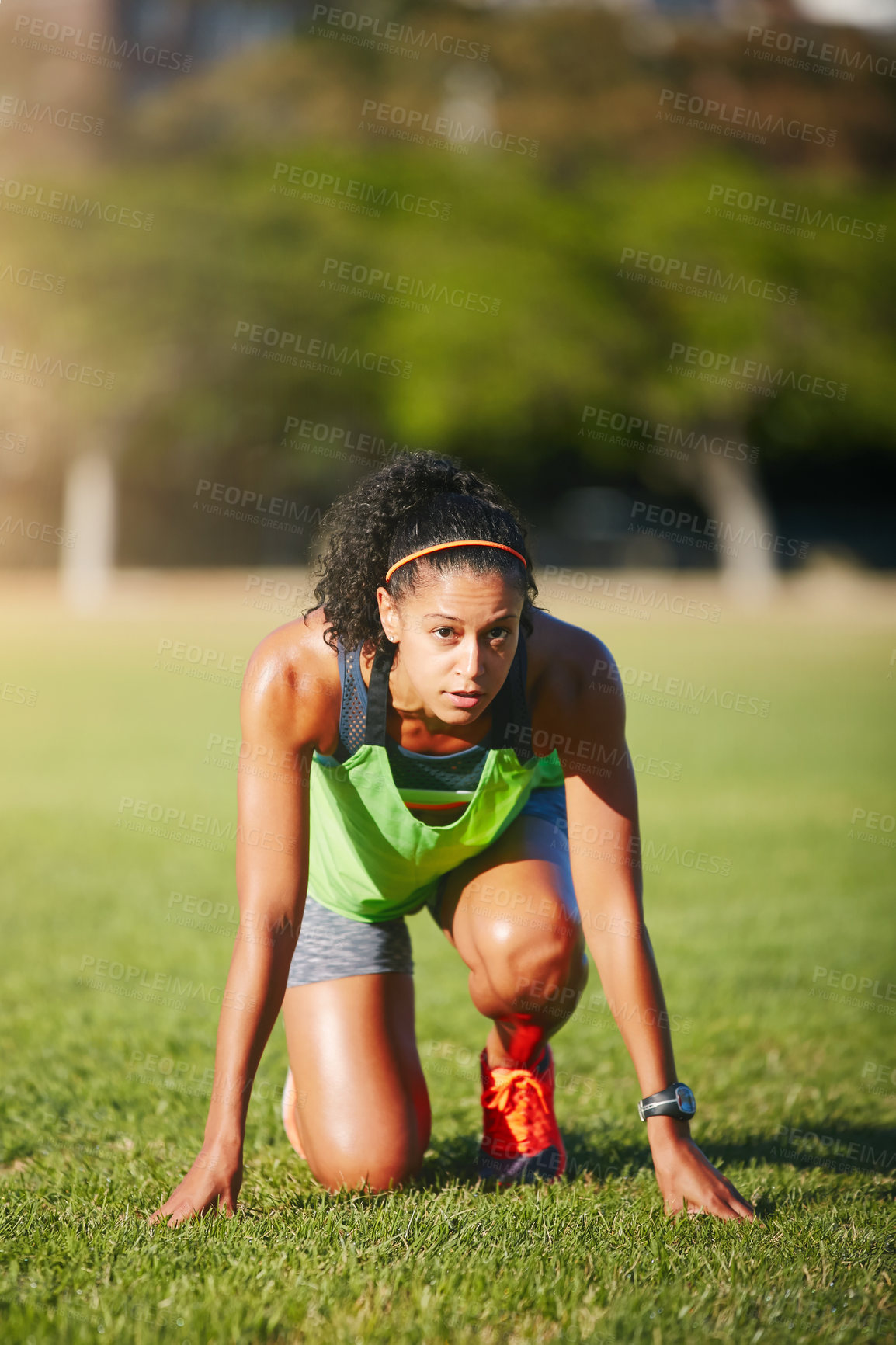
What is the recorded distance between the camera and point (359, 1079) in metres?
3.73

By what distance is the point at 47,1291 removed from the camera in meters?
2.81

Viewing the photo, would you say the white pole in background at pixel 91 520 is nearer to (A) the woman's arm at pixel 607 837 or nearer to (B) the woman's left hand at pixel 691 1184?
(A) the woman's arm at pixel 607 837

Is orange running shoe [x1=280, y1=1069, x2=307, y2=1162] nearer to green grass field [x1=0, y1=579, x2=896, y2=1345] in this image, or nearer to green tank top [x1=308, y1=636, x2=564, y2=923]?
green grass field [x1=0, y1=579, x2=896, y2=1345]

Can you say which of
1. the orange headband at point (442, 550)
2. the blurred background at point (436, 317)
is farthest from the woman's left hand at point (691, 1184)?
the blurred background at point (436, 317)

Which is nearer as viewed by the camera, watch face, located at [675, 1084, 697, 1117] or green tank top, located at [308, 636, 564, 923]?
watch face, located at [675, 1084, 697, 1117]

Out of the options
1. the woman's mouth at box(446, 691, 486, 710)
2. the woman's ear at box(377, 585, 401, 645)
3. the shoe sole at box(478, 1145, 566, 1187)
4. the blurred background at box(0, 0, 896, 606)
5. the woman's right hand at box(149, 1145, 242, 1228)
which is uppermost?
the blurred background at box(0, 0, 896, 606)

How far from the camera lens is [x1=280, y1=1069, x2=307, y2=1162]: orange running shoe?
13.1 ft

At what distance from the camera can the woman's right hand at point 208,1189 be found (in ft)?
10.0

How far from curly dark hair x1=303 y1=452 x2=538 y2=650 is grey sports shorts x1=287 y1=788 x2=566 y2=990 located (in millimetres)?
988

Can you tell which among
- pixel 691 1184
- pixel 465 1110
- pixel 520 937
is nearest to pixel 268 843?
pixel 520 937

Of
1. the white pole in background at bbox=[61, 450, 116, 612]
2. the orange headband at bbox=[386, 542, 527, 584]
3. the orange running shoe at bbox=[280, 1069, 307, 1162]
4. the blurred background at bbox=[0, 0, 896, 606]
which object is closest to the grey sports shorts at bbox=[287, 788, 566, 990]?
the orange running shoe at bbox=[280, 1069, 307, 1162]

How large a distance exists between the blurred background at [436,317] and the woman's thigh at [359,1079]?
94.1 feet

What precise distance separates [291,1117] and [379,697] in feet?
5.08

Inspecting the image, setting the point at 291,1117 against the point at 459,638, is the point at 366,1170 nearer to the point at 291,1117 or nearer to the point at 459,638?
the point at 291,1117
